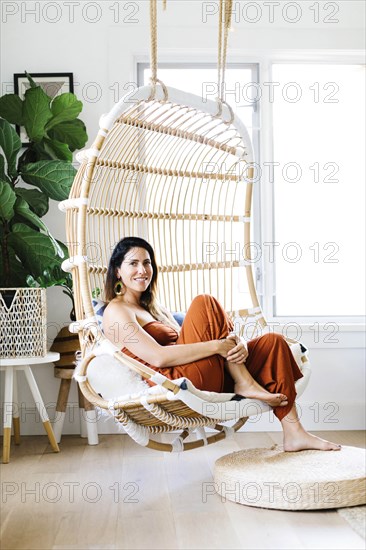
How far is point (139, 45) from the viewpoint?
4121 millimetres

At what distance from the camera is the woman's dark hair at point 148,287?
3078mm

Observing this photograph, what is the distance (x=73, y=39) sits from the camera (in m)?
4.14

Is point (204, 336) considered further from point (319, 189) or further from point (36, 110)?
point (319, 189)

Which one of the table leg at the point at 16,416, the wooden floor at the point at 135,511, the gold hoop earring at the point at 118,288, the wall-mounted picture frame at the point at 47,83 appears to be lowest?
the wooden floor at the point at 135,511

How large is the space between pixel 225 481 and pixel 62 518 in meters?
0.59

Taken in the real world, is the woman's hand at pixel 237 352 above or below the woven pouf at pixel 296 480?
above

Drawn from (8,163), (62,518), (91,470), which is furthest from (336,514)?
(8,163)

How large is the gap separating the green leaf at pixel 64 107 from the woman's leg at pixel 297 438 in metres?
1.88

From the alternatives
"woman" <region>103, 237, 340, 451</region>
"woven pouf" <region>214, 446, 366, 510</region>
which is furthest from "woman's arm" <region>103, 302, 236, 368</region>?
"woven pouf" <region>214, 446, 366, 510</region>

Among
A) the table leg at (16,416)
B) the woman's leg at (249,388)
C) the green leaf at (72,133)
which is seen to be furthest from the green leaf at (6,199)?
the woman's leg at (249,388)

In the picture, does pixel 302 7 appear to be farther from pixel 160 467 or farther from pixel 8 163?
pixel 160 467

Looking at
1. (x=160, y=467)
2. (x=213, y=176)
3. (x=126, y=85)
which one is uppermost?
(x=126, y=85)

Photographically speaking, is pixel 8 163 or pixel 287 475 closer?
pixel 287 475

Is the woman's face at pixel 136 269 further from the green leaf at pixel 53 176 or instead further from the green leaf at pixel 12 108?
the green leaf at pixel 12 108
